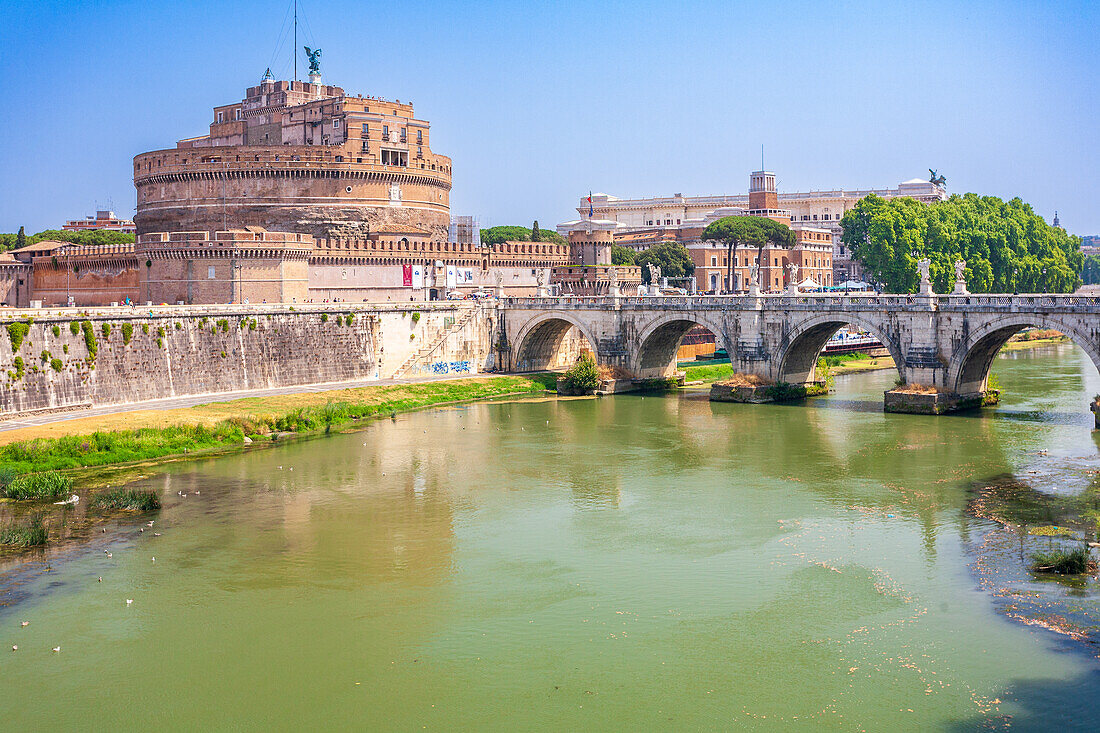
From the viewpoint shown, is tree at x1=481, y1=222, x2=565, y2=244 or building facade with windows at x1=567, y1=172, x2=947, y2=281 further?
→ building facade with windows at x1=567, y1=172, x2=947, y2=281

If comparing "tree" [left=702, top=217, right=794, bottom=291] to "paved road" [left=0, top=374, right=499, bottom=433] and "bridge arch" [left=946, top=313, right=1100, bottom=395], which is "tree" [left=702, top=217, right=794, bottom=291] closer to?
"paved road" [left=0, top=374, right=499, bottom=433]

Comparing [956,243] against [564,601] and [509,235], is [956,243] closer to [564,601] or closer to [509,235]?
[509,235]

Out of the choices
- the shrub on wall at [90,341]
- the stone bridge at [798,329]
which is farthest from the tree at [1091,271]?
the shrub on wall at [90,341]

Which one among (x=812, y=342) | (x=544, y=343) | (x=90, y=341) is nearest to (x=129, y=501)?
(x=90, y=341)

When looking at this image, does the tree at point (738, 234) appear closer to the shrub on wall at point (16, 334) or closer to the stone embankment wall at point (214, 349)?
the stone embankment wall at point (214, 349)

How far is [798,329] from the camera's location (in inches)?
1993

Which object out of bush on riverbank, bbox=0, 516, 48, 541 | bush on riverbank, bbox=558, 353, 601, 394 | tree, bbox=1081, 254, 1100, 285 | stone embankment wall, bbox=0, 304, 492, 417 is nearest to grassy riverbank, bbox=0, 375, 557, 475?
stone embankment wall, bbox=0, 304, 492, 417

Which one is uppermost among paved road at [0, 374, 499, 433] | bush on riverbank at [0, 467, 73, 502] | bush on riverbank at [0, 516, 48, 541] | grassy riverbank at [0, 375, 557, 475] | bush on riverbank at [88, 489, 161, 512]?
paved road at [0, 374, 499, 433]

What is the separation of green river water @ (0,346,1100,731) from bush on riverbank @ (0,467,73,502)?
2.57 metres

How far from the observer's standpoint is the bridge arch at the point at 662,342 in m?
55.8

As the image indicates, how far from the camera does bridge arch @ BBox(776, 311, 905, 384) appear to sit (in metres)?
47.4

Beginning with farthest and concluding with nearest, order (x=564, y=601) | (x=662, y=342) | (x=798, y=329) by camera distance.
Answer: (x=662, y=342) → (x=798, y=329) → (x=564, y=601)

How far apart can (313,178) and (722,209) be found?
244 feet

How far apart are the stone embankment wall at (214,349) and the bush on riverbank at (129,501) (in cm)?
1118
